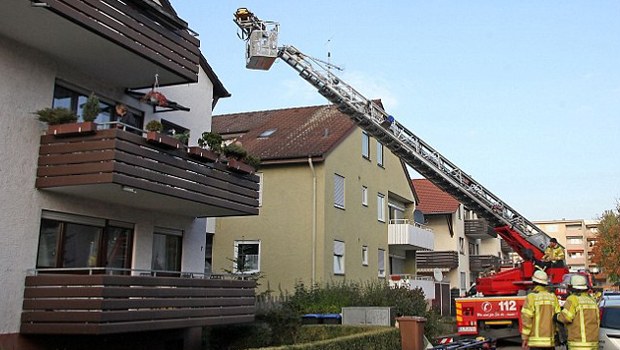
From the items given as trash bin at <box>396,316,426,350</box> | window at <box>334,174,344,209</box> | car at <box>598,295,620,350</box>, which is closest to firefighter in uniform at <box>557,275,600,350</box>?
car at <box>598,295,620,350</box>

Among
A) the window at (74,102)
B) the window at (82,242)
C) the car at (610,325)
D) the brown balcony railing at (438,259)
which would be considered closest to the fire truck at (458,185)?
the car at (610,325)

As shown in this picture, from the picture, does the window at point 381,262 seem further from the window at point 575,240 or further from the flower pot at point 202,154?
the window at point 575,240

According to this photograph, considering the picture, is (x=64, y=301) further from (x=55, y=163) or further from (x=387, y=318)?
(x=387, y=318)

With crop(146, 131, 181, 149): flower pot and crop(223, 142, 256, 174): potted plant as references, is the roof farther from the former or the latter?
crop(146, 131, 181, 149): flower pot

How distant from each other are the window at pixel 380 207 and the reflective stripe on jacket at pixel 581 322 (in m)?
18.4

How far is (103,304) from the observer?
9656mm

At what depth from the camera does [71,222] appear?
11547 millimetres

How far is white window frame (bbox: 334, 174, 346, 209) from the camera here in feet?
79.6

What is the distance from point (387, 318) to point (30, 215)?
9.09 m

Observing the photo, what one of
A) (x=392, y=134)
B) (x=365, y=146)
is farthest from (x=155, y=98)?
(x=365, y=146)

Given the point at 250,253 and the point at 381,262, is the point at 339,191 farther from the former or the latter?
the point at 381,262

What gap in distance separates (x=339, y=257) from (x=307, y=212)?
2471mm

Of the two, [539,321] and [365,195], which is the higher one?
[365,195]

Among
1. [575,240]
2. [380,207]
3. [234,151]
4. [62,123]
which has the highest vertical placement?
[575,240]
